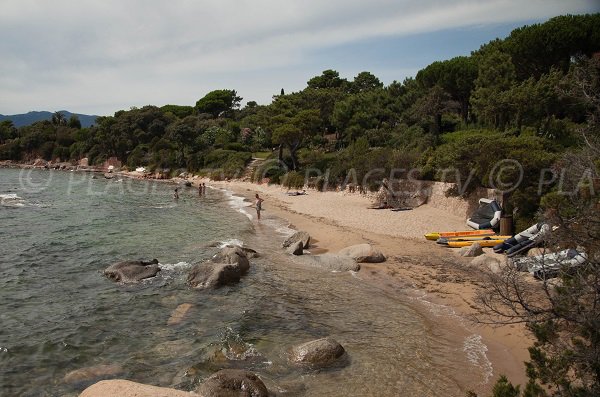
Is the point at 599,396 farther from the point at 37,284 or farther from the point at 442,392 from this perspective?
the point at 37,284

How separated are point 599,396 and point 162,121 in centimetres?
8864

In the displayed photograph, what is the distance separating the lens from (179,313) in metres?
13.7

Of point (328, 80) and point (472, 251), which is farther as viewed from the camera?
point (328, 80)

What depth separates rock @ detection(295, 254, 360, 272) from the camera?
18.3 meters

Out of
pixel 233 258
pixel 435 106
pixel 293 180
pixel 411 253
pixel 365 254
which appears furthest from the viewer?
pixel 293 180

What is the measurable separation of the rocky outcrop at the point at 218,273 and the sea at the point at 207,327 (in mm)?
371

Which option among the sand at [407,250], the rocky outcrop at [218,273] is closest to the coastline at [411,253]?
the sand at [407,250]

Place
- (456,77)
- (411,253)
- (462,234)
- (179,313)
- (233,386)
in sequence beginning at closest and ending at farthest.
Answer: (233,386) < (179,313) < (411,253) < (462,234) < (456,77)

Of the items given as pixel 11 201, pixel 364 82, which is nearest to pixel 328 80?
pixel 364 82

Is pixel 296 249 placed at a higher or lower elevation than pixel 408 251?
lower

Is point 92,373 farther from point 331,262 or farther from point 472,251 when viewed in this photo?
point 472,251

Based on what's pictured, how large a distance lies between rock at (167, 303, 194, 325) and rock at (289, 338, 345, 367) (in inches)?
169

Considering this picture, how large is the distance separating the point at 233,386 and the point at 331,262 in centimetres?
1048

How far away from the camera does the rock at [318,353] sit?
34.3 feet
